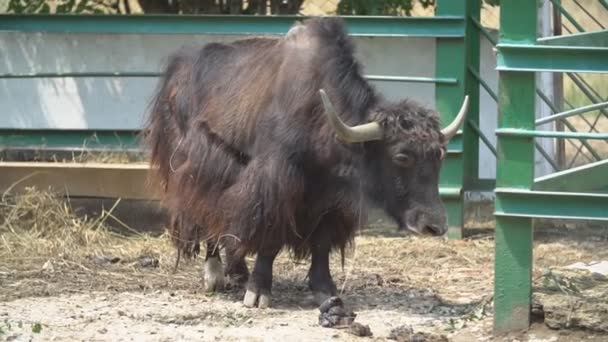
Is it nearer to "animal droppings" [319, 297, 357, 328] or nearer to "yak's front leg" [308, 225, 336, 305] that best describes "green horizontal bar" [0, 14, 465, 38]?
"yak's front leg" [308, 225, 336, 305]

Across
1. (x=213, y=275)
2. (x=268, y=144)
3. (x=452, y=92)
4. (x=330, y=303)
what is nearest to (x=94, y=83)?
(x=452, y=92)

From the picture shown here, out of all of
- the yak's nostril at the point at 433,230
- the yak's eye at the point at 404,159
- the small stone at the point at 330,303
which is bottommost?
the small stone at the point at 330,303

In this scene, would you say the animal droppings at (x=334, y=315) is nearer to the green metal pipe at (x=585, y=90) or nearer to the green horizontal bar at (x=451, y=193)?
the green horizontal bar at (x=451, y=193)

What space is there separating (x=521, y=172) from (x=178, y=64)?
286cm

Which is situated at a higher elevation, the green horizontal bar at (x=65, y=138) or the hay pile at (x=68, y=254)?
the green horizontal bar at (x=65, y=138)

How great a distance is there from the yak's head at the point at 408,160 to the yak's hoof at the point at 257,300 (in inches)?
37.5

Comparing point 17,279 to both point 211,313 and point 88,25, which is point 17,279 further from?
point 88,25

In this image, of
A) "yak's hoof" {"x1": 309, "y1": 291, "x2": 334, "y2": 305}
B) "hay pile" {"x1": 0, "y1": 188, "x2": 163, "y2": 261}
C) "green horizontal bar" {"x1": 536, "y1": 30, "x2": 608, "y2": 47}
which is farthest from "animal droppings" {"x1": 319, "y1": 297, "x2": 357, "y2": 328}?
"hay pile" {"x1": 0, "y1": 188, "x2": 163, "y2": 261}

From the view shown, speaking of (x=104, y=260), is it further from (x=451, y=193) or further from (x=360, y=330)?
(x=451, y=193)

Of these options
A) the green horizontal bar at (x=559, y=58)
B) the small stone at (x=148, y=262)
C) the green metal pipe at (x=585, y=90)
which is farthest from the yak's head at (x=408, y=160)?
the green metal pipe at (x=585, y=90)

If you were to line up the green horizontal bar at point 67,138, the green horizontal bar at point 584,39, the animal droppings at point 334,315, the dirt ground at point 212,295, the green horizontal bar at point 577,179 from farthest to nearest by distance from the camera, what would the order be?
the green horizontal bar at point 67,138, the green horizontal bar at point 584,39, the animal droppings at point 334,315, the dirt ground at point 212,295, the green horizontal bar at point 577,179

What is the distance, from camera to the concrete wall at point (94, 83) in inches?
443

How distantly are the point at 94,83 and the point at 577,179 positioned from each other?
5478 millimetres

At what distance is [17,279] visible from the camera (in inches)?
330
